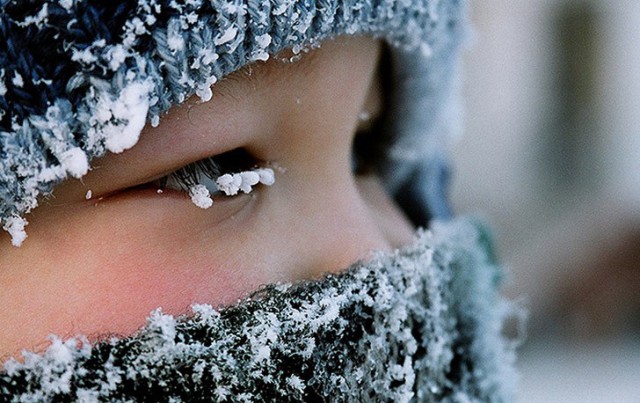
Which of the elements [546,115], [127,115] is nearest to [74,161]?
[127,115]

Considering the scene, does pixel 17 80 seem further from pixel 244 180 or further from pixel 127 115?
pixel 244 180

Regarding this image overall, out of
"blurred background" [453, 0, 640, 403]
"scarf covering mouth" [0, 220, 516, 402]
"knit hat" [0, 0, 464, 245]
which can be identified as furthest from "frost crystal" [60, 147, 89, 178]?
"blurred background" [453, 0, 640, 403]

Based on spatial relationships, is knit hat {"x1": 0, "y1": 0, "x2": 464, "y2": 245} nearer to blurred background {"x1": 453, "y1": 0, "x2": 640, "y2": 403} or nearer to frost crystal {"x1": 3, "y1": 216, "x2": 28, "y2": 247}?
frost crystal {"x1": 3, "y1": 216, "x2": 28, "y2": 247}

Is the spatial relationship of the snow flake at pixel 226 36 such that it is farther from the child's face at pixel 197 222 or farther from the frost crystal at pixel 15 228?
the frost crystal at pixel 15 228

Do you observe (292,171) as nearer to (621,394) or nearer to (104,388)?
(104,388)

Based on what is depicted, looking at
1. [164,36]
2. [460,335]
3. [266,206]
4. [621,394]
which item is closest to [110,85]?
[164,36]
